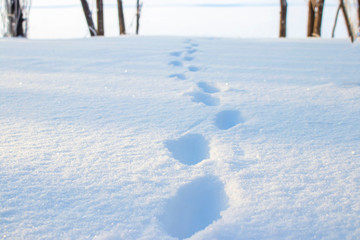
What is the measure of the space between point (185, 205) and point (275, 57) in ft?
7.58

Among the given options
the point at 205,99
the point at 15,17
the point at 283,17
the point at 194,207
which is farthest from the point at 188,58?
the point at 283,17

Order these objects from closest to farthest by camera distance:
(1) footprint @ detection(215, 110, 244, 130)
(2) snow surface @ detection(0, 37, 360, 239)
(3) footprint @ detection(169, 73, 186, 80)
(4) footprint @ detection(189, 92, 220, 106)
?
(2) snow surface @ detection(0, 37, 360, 239)
(1) footprint @ detection(215, 110, 244, 130)
(4) footprint @ detection(189, 92, 220, 106)
(3) footprint @ detection(169, 73, 186, 80)

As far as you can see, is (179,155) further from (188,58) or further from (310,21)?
→ (310,21)

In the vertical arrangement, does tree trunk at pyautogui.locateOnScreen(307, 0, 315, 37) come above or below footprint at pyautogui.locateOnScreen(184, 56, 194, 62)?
above

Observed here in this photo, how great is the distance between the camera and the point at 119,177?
877mm

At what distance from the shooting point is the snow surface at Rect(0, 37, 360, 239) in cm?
72

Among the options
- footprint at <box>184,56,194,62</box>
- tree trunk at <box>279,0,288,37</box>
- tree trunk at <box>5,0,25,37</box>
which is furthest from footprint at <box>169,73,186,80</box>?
tree trunk at <box>279,0,288,37</box>

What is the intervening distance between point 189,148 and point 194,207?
347mm

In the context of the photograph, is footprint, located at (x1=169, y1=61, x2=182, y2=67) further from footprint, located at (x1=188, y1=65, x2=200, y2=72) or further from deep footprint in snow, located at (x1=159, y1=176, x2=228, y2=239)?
deep footprint in snow, located at (x1=159, y1=176, x2=228, y2=239)

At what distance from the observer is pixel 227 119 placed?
1.39 meters

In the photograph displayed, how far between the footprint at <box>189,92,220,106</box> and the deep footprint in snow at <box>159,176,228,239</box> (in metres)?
0.77

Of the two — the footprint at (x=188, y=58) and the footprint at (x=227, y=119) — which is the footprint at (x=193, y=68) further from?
the footprint at (x=227, y=119)

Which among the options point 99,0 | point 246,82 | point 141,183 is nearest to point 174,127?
point 141,183

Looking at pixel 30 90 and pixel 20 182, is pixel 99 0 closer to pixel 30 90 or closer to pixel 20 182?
pixel 30 90
